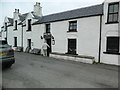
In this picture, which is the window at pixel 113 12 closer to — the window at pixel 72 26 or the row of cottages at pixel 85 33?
the row of cottages at pixel 85 33

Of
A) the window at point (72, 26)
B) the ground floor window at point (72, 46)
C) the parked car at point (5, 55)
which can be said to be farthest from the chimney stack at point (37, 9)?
the parked car at point (5, 55)

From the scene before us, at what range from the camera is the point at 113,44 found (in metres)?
9.39

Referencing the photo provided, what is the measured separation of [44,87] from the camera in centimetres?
456

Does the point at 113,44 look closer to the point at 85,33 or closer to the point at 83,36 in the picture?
the point at 85,33

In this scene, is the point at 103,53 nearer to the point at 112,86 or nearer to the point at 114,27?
the point at 114,27

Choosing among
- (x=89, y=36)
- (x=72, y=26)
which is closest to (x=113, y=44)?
(x=89, y=36)

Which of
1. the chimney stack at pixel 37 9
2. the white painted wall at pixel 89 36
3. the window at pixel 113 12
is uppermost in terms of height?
the chimney stack at pixel 37 9

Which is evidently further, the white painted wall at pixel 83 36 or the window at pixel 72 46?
the window at pixel 72 46

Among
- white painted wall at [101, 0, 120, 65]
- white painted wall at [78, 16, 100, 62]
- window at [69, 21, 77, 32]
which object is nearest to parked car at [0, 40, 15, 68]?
white painted wall at [78, 16, 100, 62]

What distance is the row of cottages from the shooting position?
9.44 metres

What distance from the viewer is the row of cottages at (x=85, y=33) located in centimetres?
944

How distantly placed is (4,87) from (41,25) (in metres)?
11.8

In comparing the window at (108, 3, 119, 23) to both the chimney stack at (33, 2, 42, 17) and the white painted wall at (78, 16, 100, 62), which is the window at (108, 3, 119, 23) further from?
the chimney stack at (33, 2, 42, 17)

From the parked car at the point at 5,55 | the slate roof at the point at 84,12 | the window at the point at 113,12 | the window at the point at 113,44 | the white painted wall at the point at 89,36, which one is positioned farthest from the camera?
the slate roof at the point at 84,12
